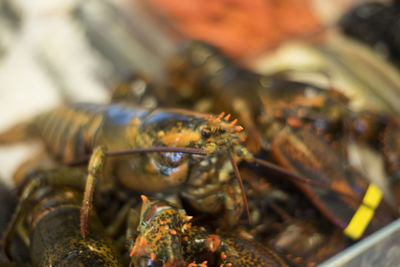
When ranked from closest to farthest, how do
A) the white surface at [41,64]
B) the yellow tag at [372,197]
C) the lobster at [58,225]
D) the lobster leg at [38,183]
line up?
the lobster at [58,225], the lobster leg at [38,183], the yellow tag at [372,197], the white surface at [41,64]

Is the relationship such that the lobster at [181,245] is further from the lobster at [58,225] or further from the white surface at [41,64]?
the white surface at [41,64]

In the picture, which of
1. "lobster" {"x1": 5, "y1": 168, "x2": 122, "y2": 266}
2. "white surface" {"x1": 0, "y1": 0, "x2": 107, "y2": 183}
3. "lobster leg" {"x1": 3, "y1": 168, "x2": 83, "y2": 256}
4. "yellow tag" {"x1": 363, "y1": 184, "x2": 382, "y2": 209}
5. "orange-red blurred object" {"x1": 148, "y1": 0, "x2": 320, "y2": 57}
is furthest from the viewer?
"orange-red blurred object" {"x1": 148, "y1": 0, "x2": 320, "y2": 57}

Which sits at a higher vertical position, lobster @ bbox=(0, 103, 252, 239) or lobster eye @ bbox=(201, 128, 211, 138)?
lobster eye @ bbox=(201, 128, 211, 138)

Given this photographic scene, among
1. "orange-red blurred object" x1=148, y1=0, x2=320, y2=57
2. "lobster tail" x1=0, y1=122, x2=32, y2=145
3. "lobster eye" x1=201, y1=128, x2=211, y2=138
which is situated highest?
"lobster eye" x1=201, y1=128, x2=211, y2=138

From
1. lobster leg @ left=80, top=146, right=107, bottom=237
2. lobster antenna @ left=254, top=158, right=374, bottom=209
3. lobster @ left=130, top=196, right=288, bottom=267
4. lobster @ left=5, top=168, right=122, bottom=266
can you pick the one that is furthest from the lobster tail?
lobster antenna @ left=254, top=158, right=374, bottom=209

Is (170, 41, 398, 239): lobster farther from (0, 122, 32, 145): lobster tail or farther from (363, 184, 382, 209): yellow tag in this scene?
(0, 122, 32, 145): lobster tail

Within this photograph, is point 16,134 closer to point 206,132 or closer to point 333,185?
point 206,132

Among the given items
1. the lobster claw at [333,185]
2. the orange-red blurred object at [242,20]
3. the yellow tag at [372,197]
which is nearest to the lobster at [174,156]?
the lobster claw at [333,185]
